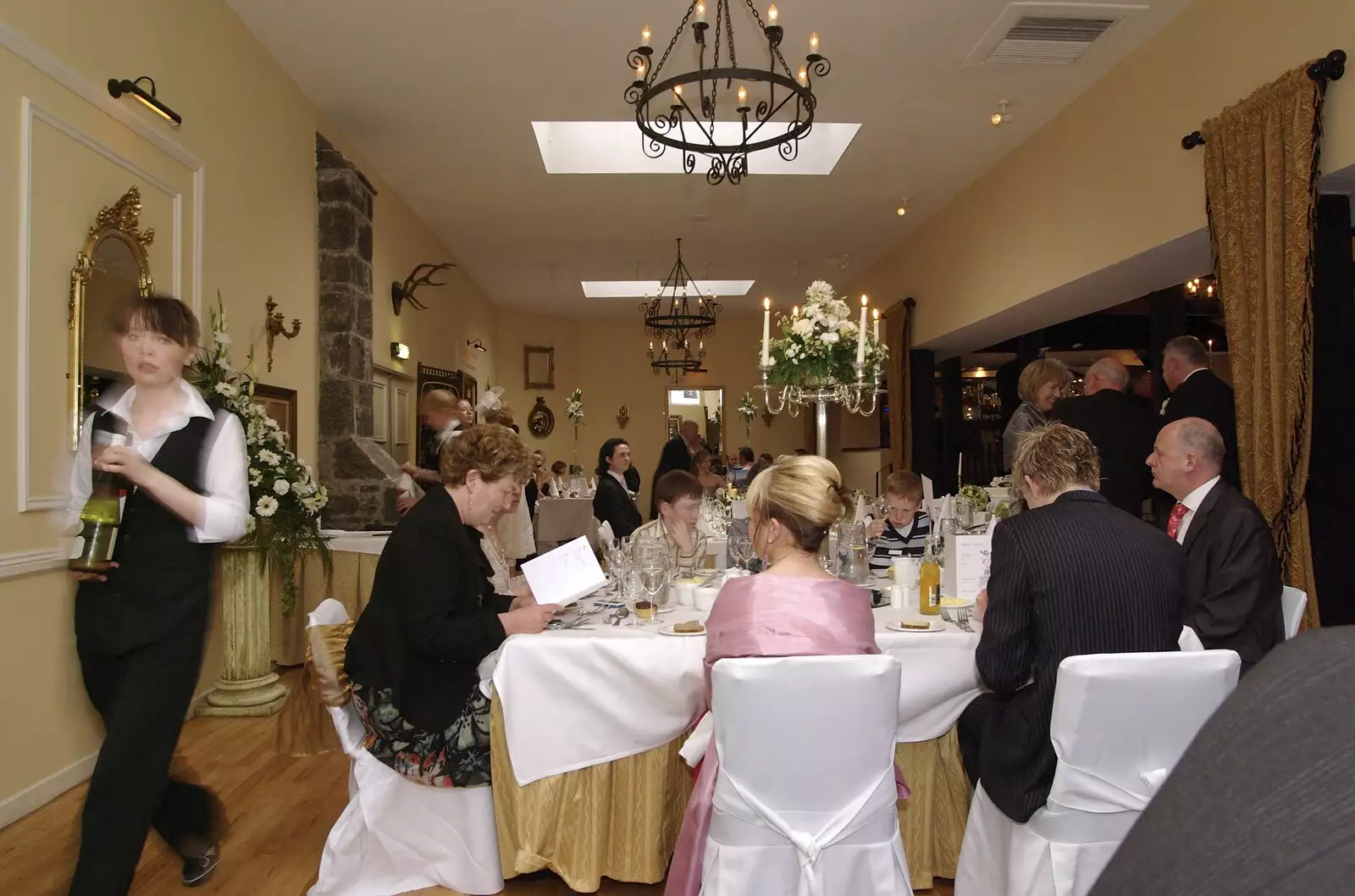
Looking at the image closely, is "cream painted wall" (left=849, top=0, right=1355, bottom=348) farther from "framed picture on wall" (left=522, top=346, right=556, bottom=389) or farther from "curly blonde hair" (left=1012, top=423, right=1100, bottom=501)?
"framed picture on wall" (left=522, top=346, right=556, bottom=389)

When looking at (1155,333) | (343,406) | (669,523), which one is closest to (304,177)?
(343,406)

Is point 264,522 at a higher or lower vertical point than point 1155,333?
lower

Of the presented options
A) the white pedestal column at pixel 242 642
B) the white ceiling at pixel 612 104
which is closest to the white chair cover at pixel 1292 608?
the white ceiling at pixel 612 104

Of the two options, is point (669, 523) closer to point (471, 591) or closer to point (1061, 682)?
point (471, 591)

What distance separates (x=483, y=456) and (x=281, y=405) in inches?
140

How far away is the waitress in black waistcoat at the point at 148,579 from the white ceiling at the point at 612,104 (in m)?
3.27

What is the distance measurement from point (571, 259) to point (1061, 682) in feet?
32.0

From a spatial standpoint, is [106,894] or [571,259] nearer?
[106,894]

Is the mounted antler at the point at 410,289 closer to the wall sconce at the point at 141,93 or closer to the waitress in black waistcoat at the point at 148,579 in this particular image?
the wall sconce at the point at 141,93

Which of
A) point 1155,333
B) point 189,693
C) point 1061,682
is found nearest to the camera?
point 1061,682

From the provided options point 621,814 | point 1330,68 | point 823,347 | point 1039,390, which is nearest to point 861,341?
point 823,347

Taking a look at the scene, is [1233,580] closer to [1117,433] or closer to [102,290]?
[1117,433]

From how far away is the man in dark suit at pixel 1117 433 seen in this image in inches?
201

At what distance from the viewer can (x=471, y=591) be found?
277cm
